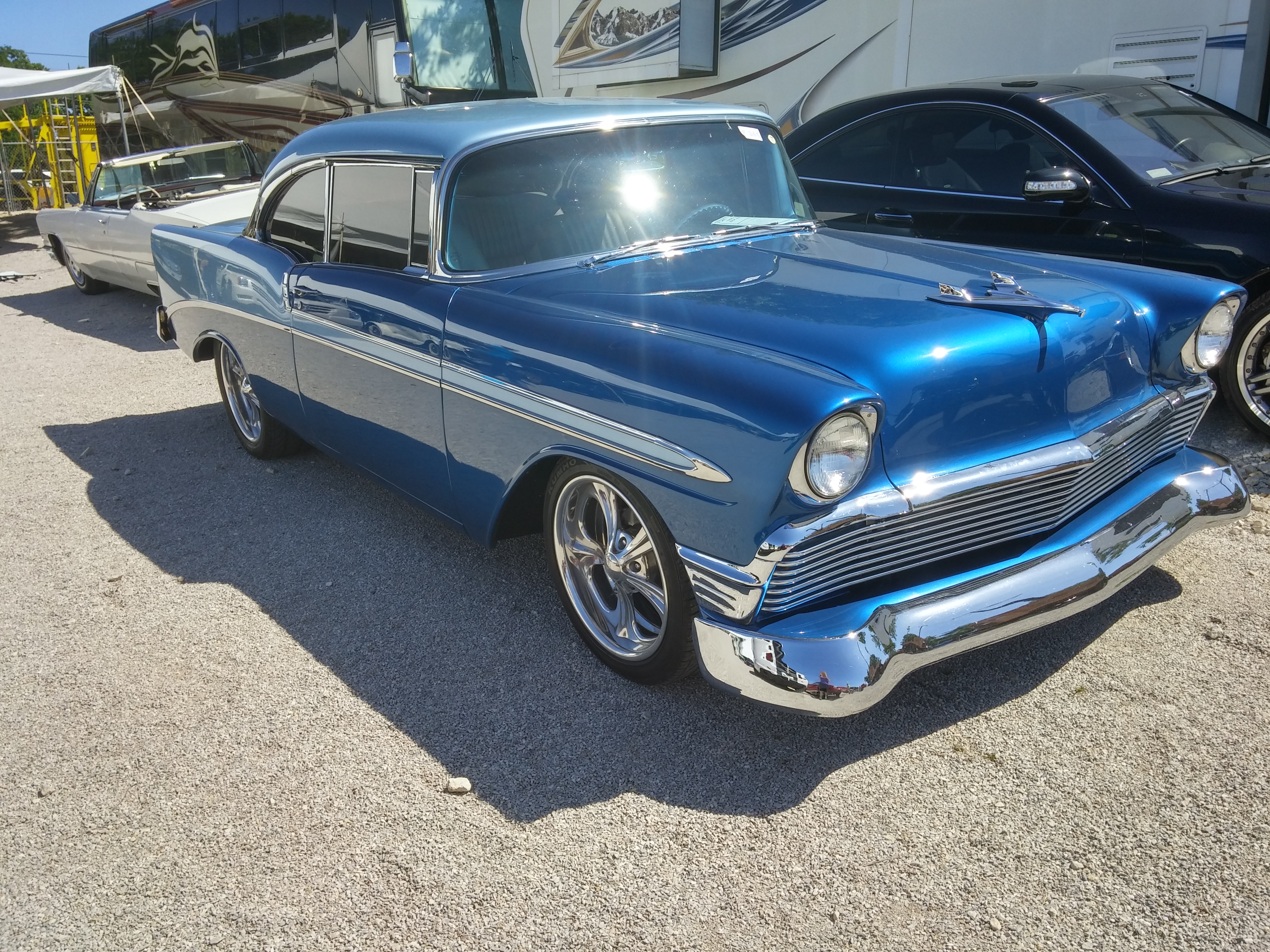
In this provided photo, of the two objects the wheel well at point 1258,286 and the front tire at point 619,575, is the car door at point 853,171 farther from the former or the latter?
the front tire at point 619,575

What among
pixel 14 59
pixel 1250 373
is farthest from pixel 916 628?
pixel 14 59

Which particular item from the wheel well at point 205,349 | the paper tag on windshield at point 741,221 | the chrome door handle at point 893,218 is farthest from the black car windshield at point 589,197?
the wheel well at point 205,349

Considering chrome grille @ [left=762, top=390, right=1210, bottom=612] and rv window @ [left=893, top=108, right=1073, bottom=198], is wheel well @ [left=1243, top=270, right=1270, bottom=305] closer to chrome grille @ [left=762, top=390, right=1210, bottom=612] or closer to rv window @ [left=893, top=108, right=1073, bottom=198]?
rv window @ [left=893, top=108, right=1073, bottom=198]

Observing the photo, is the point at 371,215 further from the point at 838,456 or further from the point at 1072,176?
the point at 1072,176

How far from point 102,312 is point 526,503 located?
25.4 ft

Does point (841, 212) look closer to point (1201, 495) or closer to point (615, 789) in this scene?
point (1201, 495)

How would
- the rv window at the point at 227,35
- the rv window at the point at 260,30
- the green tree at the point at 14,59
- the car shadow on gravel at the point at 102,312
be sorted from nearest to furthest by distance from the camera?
1. the car shadow on gravel at the point at 102,312
2. the rv window at the point at 260,30
3. the rv window at the point at 227,35
4. the green tree at the point at 14,59

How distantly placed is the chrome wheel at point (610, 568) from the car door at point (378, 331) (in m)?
0.52

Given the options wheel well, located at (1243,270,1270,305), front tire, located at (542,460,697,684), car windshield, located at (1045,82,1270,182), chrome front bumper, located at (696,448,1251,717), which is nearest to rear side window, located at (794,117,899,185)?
car windshield, located at (1045,82,1270,182)

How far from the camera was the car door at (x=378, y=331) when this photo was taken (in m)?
3.31

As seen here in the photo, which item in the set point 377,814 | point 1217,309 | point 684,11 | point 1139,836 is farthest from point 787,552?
point 684,11

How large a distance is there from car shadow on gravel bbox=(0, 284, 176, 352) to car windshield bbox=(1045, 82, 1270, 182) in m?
6.40

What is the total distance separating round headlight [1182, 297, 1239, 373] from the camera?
120 inches

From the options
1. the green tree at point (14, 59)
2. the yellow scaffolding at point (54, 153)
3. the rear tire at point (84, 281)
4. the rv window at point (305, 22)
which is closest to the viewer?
the rear tire at point (84, 281)
